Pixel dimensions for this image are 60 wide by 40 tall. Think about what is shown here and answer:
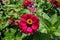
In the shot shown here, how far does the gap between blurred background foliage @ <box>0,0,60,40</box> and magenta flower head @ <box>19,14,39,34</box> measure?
8 cm

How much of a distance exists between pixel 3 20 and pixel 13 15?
15cm

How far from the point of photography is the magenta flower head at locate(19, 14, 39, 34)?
1446mm

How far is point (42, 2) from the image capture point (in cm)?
206

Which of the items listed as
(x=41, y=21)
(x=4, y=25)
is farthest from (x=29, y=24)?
(x=4, y=25)

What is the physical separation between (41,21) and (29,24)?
106 mm

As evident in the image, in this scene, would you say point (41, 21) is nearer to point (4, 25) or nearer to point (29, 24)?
point (29, 24)

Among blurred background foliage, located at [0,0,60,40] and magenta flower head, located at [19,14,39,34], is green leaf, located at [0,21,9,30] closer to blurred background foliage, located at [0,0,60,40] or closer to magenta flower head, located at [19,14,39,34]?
blurred background foliage, located at [0,0,60,40]

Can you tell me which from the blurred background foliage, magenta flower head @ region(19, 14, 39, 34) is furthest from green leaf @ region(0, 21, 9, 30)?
magenta flower head @ region(19, 14, 39, 34)

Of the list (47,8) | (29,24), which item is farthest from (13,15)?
(29,24)

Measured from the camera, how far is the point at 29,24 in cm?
147

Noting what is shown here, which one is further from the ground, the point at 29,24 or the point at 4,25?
the point at 29,24

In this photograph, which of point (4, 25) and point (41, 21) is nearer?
point (41, 21)

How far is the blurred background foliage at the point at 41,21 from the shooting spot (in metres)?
1.52

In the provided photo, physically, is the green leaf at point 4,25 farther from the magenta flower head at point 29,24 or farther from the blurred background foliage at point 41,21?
the magenta flower head at point 29,24
